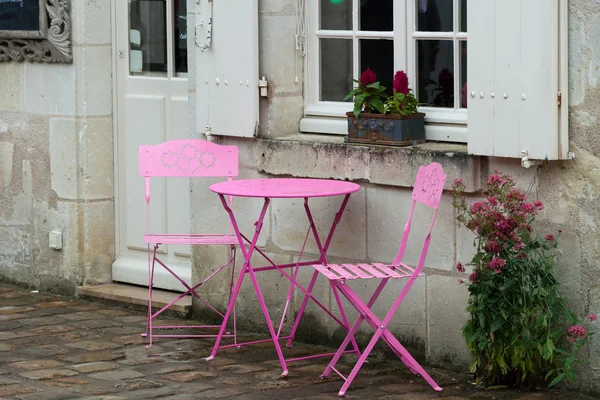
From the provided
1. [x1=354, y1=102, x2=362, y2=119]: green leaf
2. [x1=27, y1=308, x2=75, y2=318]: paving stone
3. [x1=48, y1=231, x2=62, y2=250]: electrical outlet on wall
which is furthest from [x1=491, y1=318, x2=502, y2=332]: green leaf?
[x1=48, y1=231, x2=62, y2=250]: electrical outlet on wall

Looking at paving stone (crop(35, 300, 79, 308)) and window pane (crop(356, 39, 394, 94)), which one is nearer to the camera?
window pane (crop(356, 39, 394, 94))

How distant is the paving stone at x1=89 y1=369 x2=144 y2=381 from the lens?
581 cm

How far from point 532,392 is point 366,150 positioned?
1435 mm

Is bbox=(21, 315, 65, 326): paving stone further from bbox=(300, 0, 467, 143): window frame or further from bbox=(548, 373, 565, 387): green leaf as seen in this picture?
bbox=(548, 373, 565, 387): green leaf

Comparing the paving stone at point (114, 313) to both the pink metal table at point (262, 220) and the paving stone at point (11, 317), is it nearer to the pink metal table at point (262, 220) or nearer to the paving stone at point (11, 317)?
the paving stone at point (11, 317)

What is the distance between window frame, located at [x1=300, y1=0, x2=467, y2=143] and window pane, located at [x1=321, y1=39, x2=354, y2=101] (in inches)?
1.2

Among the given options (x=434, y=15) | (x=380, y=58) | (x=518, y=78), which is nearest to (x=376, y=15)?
(x=380, y=58)

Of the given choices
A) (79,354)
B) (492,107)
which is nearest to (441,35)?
(492,107)

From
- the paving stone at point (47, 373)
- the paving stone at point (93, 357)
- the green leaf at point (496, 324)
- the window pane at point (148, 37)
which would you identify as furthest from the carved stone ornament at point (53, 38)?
the green leaf at point (496, 324)

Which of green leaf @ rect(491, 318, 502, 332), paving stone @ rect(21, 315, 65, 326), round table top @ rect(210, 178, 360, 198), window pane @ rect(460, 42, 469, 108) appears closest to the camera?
green leaf @ rect(491, 318, 502, 332)

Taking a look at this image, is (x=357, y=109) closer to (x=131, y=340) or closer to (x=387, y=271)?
(x=387, y=271)

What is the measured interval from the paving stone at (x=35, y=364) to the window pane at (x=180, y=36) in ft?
6.83

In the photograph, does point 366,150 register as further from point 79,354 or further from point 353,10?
point 79,354

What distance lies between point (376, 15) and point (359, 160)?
78 centimetres
